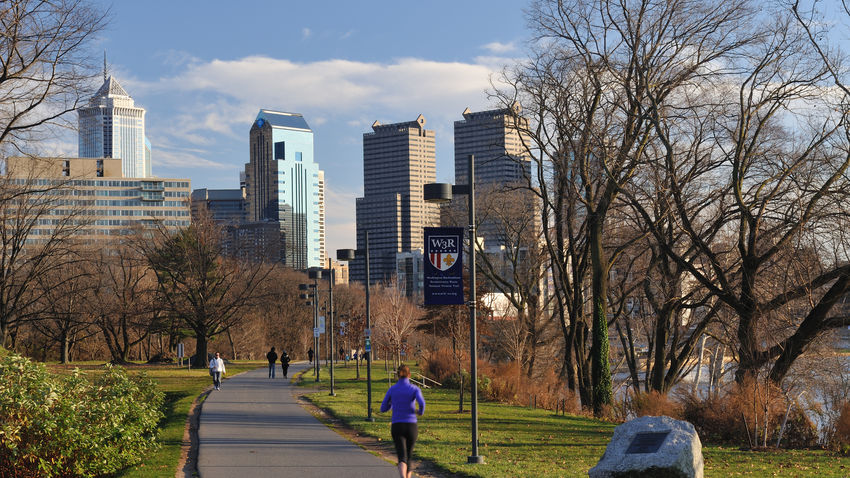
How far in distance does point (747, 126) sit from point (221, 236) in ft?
148

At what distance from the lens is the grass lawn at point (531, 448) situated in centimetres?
1471

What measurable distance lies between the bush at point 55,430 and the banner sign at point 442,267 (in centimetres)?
642

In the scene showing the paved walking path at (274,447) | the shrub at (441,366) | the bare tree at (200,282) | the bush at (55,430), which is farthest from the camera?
the bare tree at (200,282)

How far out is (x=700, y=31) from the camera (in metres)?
28.2

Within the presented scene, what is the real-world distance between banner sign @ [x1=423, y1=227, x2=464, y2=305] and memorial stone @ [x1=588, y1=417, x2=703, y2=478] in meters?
4.78

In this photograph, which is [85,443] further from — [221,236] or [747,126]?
[221,236]

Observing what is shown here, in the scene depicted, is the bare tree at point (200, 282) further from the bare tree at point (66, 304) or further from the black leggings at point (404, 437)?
the black leggings at point (404, 437)

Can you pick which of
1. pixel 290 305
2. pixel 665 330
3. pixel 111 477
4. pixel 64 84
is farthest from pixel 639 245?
pixel 290 305

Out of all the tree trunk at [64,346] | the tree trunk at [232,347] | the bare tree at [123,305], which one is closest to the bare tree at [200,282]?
the bare tree at [123,305]

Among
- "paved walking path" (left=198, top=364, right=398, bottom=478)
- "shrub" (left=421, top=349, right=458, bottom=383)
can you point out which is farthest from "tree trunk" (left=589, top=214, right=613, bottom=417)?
"paved walking path" (left=198, top=364, right=398, bottom=478)

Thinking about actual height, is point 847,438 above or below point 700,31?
below

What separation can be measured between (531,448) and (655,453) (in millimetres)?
7117

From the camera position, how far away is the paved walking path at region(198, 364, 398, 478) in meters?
13.5

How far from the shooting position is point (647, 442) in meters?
11.4
